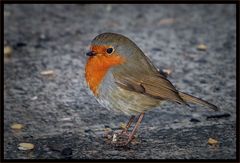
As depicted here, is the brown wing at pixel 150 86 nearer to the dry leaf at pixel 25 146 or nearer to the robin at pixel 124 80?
the robin at pixel 124 80

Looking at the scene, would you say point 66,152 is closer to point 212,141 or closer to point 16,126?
point 16,126

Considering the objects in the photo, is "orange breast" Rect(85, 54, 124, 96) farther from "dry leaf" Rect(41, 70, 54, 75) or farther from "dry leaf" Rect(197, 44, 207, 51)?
"dry leaf" Rect(197, 44, 207, 51)

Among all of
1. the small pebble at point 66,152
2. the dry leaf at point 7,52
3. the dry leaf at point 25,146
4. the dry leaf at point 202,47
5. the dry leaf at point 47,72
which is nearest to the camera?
the small pebble at point 66,152

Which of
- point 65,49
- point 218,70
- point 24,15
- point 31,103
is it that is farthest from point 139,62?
point 24,15

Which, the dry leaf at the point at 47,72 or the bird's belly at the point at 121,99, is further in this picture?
the dry leaf at the point at 47,72

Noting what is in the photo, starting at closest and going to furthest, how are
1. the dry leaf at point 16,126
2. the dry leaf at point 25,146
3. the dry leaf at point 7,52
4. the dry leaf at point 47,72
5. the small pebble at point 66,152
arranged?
the small pebble at point 66,152, the dry leaf at point 25,146, the dry leaf at point 16,126, the dry leaf at point 47,72, the dry leaf at point 7,52

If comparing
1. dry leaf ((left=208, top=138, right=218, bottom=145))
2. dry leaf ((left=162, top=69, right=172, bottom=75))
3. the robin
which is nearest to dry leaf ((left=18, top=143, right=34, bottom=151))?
the robin

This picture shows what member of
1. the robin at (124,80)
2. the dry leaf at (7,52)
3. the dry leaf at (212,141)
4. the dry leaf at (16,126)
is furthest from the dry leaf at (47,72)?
the dry leaf at (212,141)

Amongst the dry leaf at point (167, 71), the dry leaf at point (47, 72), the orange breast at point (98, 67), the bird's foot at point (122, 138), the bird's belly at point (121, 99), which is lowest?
the bird's foot at point (122, 138)
